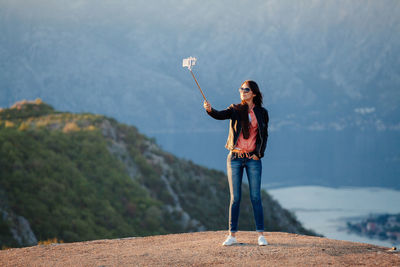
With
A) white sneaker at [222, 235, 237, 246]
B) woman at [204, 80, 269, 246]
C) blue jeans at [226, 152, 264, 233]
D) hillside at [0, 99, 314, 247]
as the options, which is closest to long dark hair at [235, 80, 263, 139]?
woman at [204, 80, 269, 246]

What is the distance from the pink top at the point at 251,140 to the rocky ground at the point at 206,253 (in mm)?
1624

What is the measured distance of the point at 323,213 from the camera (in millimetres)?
99625

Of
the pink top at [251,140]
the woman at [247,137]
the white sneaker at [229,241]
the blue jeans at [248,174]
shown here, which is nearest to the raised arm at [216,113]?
the woman at [247,137]

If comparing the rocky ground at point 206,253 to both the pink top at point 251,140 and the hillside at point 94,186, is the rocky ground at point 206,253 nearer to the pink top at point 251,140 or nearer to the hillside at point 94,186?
the pink top at point 251,140

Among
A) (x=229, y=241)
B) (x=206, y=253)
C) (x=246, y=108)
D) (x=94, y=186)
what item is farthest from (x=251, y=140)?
(x=94, y=186)

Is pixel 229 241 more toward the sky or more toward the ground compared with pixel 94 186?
more toward the ground

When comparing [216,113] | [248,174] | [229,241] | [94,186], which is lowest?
[229,241]

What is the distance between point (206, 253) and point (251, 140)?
1899 millimetres

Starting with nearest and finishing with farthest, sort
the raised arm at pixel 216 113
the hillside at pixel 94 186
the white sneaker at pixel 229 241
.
→ 1. the raised arm at pixel 216 113
2. the white sneaker at pixel 229 241
3. the hillside at pixel 94 186

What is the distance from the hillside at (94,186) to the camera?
2052cm

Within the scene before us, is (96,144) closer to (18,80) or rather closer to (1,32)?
(18,80)

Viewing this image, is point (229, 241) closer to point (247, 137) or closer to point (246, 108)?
point (247, 137)

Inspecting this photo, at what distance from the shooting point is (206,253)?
7.80 m

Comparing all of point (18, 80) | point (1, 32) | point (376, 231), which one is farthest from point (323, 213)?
point (1, 32)
